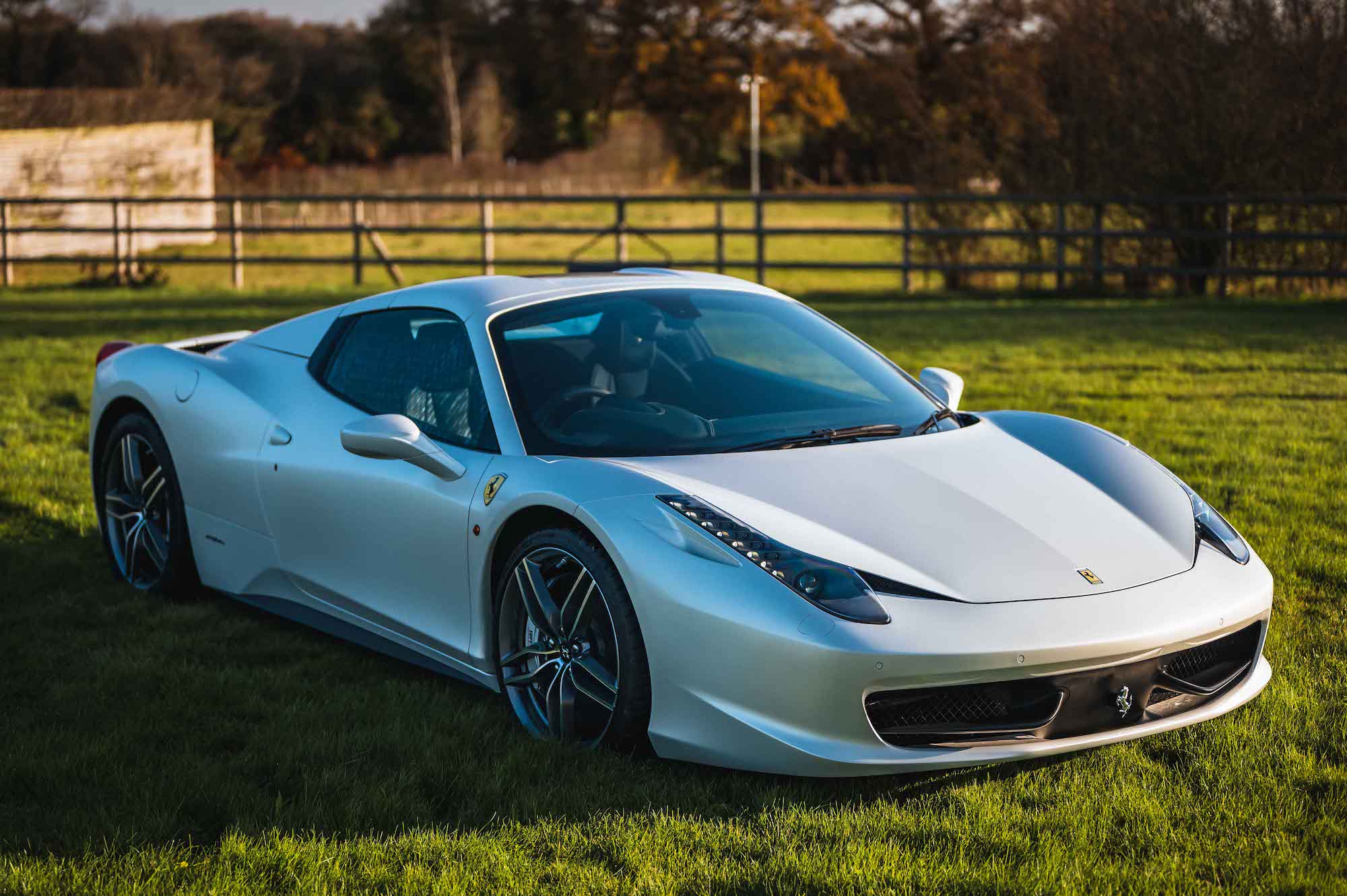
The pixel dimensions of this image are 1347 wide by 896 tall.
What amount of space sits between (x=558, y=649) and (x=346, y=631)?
1.19 meters

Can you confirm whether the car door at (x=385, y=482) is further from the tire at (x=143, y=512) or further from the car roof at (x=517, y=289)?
the tire at (x=143, y=512)

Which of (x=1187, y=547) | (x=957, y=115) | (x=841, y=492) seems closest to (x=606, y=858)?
(x=841, y=492)

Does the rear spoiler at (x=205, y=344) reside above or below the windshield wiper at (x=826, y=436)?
above

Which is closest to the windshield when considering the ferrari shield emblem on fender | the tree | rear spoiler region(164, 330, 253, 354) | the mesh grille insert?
the ferrari shield emblem on fender

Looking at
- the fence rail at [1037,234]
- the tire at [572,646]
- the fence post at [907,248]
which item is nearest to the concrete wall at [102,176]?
the fence rail at [1037,234]

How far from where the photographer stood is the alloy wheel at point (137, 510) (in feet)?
19.7

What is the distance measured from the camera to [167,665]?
5.05 metres

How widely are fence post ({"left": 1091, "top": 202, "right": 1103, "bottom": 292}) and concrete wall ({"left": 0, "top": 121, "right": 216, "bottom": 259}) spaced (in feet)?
Result: 56.0

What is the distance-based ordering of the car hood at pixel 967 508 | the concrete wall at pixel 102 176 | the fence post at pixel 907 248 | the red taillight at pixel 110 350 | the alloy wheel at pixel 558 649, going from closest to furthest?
the car hood at pixel 967 508 < the alloy wheel at pixel 558 649 < the red taillight at pixel 110 350 < the fence post at pixel 907 248 < the concrete wall at pixel 102 176

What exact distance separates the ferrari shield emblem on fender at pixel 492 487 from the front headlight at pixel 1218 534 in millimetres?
2014

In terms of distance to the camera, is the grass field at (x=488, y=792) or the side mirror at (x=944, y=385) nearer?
the grass field at (x=488, y=792)

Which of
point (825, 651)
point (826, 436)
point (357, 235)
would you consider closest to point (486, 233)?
point (357, 235)

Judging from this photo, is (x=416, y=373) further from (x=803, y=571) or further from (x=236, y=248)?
(x=236, y=248)

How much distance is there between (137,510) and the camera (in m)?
6.11
